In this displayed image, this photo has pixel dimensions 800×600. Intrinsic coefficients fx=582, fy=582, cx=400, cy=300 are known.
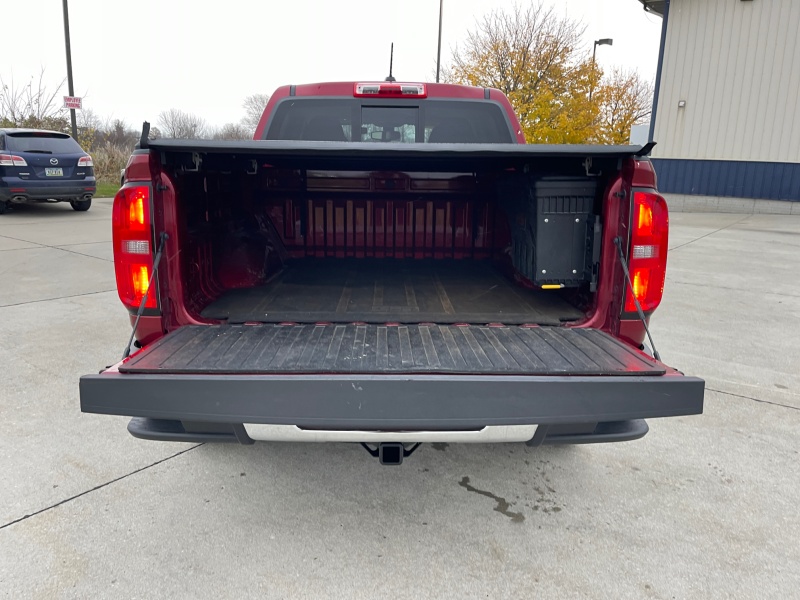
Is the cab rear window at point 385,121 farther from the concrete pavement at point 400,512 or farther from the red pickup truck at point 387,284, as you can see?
the concrete pavement at point 400,512

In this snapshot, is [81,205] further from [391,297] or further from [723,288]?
[723,288]

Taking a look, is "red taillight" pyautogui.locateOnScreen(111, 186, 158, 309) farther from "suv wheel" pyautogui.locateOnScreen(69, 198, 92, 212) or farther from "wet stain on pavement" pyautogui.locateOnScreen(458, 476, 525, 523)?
"suv wheel" pyautogui.locateOnScreen(69, 198, 92, 212)

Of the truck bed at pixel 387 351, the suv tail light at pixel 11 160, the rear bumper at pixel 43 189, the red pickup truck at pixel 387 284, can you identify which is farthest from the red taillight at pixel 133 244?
the rear bumper at pixel 43 189

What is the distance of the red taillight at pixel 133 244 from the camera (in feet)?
7.70

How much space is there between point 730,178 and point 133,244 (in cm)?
2075

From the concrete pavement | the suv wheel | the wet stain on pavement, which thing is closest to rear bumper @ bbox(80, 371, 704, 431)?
the concrete pavement

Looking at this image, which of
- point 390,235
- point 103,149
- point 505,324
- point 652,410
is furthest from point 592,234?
point 103,149

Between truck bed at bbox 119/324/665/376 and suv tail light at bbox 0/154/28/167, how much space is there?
1217 cm

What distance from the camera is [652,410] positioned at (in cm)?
202

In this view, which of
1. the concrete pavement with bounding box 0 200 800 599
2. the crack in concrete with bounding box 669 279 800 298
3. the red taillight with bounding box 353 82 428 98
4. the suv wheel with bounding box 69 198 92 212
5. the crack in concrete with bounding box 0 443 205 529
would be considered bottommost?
the crack in concrete with bounding box 0 443 205 529

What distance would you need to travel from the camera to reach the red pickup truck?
1966mm

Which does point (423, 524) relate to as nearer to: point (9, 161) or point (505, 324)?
point (505, 324)

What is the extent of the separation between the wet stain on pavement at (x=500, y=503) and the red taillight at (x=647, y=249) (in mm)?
1049

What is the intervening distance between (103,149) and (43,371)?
22676 millimetres
